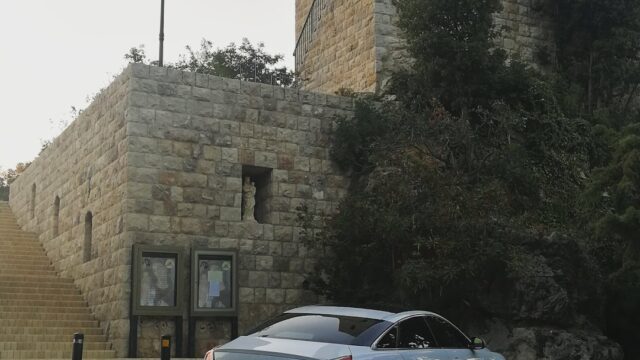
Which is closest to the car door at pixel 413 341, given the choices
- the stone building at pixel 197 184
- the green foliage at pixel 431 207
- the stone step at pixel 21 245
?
the green foliage at pixel 431 207

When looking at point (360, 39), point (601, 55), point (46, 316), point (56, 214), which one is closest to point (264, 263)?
point (46, 316)

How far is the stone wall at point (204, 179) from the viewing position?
1538cm

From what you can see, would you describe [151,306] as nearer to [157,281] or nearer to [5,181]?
[157,281]

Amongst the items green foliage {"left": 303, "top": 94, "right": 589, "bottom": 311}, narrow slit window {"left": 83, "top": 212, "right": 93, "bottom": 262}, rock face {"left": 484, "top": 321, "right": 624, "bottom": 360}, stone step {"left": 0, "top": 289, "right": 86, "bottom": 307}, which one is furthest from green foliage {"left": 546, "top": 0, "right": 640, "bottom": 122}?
stone step {"left": 0, "top": 289, "right": 86, "bottom": 307}

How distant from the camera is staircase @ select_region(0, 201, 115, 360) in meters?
14.2

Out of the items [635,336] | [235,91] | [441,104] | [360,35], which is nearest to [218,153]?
[235,91]

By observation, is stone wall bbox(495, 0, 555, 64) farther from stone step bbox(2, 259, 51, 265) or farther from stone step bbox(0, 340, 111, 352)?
stone step bbox(0, 340, 111, 352)

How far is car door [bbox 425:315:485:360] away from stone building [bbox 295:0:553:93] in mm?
11749

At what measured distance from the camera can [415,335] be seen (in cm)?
799

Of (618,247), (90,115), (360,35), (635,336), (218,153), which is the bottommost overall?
(635,336)

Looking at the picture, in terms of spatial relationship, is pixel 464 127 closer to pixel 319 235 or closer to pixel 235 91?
pixel 319 235

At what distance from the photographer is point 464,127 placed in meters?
15.9

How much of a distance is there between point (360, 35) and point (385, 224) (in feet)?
26.7

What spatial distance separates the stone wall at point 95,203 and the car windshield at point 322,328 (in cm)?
770
